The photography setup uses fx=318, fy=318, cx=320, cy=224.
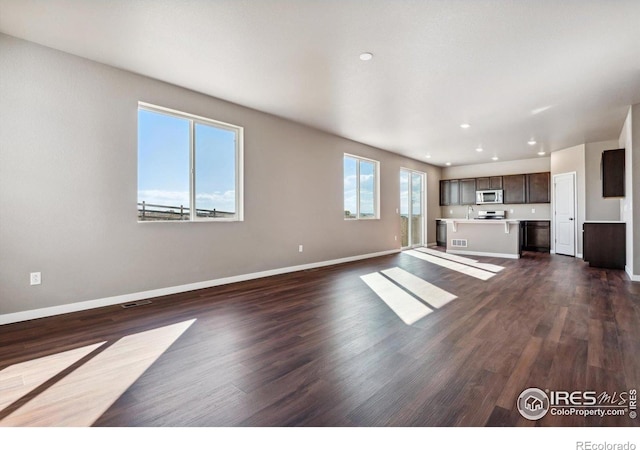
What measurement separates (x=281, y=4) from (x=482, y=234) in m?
7.21

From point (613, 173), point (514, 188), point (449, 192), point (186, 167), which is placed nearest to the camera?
point (186, 167)

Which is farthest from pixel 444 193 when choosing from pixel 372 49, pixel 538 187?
pixel 372 49

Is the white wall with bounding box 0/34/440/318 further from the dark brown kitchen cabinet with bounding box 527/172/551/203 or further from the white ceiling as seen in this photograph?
the dark brown kitchen cabinet with bounding box 527/172/551/203

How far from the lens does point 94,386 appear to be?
6.16 ft

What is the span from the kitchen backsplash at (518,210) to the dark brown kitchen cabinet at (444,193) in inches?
12.9

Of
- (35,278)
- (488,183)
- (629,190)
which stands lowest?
(35,278)

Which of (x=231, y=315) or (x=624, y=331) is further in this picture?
(x=231, y=315)

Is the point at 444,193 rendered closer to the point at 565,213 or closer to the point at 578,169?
the point at 565,213

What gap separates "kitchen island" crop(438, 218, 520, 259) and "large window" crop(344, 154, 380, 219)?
2.28 meters

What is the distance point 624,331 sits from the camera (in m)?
2.72

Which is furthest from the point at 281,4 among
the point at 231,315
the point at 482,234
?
the point at 482,234

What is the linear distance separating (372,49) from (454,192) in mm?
8366

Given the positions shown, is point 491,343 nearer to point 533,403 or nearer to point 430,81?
point 533,403

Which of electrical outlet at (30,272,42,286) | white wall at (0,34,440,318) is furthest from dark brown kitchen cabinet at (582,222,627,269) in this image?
electrical outlet at (30,272,42,286)
